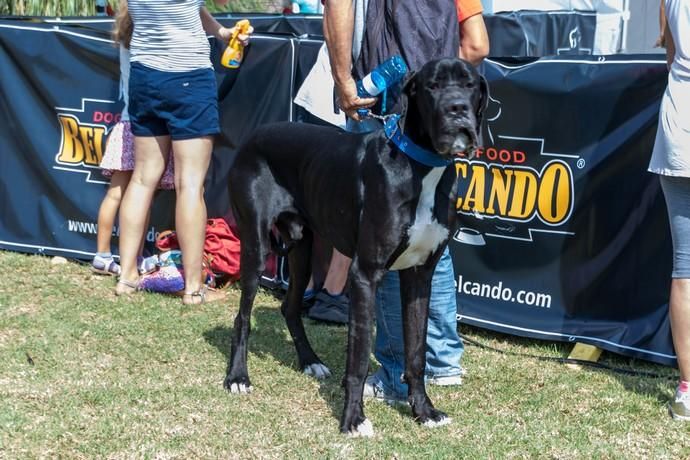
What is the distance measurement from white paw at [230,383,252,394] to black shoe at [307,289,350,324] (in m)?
1.28

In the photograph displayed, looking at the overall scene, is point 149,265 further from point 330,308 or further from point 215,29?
point 215,29

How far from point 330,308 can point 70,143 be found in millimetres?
2566

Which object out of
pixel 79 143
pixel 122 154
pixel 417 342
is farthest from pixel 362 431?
pixel 79 143

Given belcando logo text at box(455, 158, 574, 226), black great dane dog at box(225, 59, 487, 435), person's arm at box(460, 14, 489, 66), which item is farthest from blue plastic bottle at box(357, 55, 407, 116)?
belcando logo text at box(455, 158, 574, 226)

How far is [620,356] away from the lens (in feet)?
17.0

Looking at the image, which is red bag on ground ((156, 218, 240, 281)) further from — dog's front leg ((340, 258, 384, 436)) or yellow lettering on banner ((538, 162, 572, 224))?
dog's front leg ((340, 258, 384, 436))

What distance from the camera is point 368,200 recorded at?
12.8 feet

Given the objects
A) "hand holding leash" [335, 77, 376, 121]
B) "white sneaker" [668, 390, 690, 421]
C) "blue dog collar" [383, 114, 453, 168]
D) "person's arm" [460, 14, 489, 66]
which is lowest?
"white sneaker" [668, 390, 690, 421]

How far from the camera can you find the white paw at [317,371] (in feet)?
15.7

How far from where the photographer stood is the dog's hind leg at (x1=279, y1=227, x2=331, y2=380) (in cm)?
482

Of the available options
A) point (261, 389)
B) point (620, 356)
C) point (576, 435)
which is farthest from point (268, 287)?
point (576, 435)

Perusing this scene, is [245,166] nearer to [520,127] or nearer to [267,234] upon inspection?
[267,234]

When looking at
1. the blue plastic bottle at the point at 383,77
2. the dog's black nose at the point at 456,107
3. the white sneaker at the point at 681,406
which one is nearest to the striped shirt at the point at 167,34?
the blue plastic bottle at the point at 383,77

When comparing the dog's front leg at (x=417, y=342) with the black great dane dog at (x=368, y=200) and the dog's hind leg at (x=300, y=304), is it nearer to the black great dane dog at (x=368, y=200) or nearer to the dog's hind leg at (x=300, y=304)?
the black great dane dog at (x=368, y=200)
